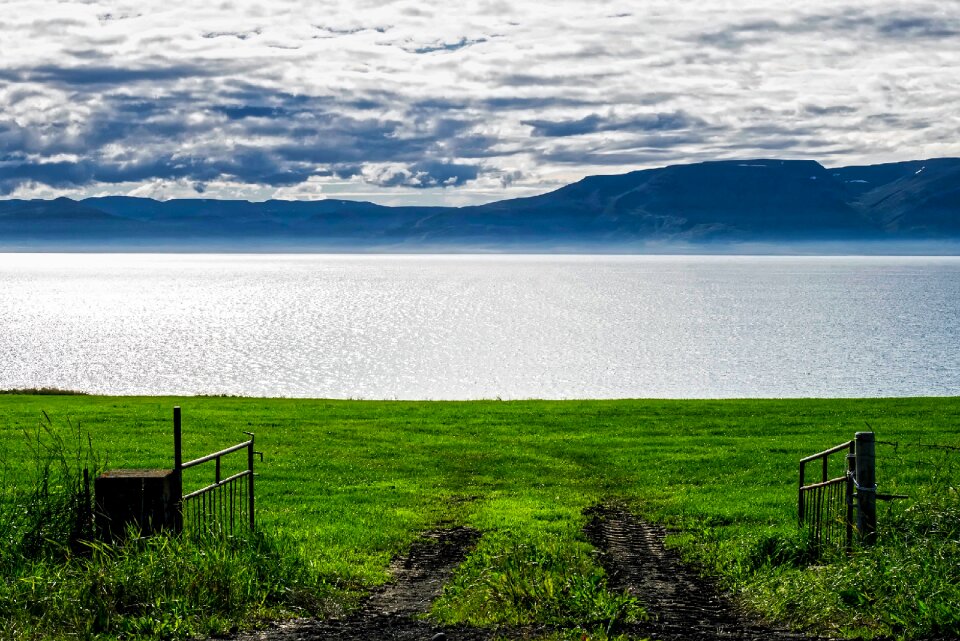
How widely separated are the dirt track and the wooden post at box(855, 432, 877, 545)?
2219 mm

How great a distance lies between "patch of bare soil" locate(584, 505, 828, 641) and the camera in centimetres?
1167

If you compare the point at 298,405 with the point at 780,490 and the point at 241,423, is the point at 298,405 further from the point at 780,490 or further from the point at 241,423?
the point at 780,490

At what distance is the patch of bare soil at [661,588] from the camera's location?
11666mm

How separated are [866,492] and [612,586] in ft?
12.0

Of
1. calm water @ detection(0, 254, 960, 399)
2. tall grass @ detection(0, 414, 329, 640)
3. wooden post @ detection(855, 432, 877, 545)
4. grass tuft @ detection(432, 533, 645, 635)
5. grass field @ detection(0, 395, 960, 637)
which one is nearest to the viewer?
tall grass @ detection(0, 414, 329, 640)

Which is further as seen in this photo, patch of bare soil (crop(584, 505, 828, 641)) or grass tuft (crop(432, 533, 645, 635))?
grass tuft (crop(432, 533, 645, 635))

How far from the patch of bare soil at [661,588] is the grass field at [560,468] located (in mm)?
451

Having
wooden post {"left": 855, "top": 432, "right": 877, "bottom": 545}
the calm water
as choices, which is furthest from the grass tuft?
the calm water

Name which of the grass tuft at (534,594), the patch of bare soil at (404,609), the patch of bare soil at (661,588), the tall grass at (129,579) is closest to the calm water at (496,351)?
the patch of bare soil at (661,588)

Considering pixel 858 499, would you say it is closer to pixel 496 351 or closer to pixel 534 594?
pixel 534 594

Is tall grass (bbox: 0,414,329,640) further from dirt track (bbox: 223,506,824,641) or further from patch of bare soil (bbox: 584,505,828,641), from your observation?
patch of bare soil (bbox: 584,505,828,641)

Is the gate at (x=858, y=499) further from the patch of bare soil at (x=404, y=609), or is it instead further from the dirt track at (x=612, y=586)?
the patch of bare soil at (x=404, y=609)

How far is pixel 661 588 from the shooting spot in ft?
45.9

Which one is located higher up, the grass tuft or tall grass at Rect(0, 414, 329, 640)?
tall grass at Rect(0, 414, 329, 640)
